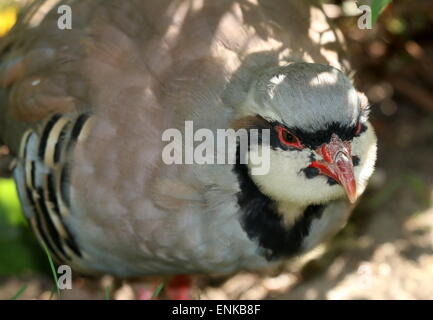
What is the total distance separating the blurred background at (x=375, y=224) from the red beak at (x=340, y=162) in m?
0.93

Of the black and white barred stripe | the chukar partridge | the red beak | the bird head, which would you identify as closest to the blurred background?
the black and white barred stripe

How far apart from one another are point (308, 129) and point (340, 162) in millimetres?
169

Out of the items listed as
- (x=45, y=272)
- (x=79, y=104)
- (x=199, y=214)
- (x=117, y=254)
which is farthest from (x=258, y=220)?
(x=45, y=272)

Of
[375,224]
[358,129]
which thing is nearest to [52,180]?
[358,129]

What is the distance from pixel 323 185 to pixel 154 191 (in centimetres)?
68

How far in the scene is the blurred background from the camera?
3822 mm

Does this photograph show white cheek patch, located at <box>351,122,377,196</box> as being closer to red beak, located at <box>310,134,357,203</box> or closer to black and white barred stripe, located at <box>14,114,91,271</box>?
red beak, located at <box>310,134,357,203</box>

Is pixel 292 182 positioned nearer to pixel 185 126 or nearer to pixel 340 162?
pixel 340 162

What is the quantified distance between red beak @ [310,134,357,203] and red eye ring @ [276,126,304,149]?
8cm

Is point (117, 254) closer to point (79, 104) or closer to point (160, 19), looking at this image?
point (79, 104)

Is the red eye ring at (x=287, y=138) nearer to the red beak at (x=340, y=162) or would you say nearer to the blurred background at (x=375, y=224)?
the red beak at (x=340, y=162)

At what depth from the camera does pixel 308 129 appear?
267cm

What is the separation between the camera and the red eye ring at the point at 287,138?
8.91ft

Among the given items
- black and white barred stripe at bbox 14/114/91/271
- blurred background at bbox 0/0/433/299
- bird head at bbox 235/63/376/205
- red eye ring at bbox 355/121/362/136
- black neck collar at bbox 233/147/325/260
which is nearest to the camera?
bird head at bbox 235/63/376/205
